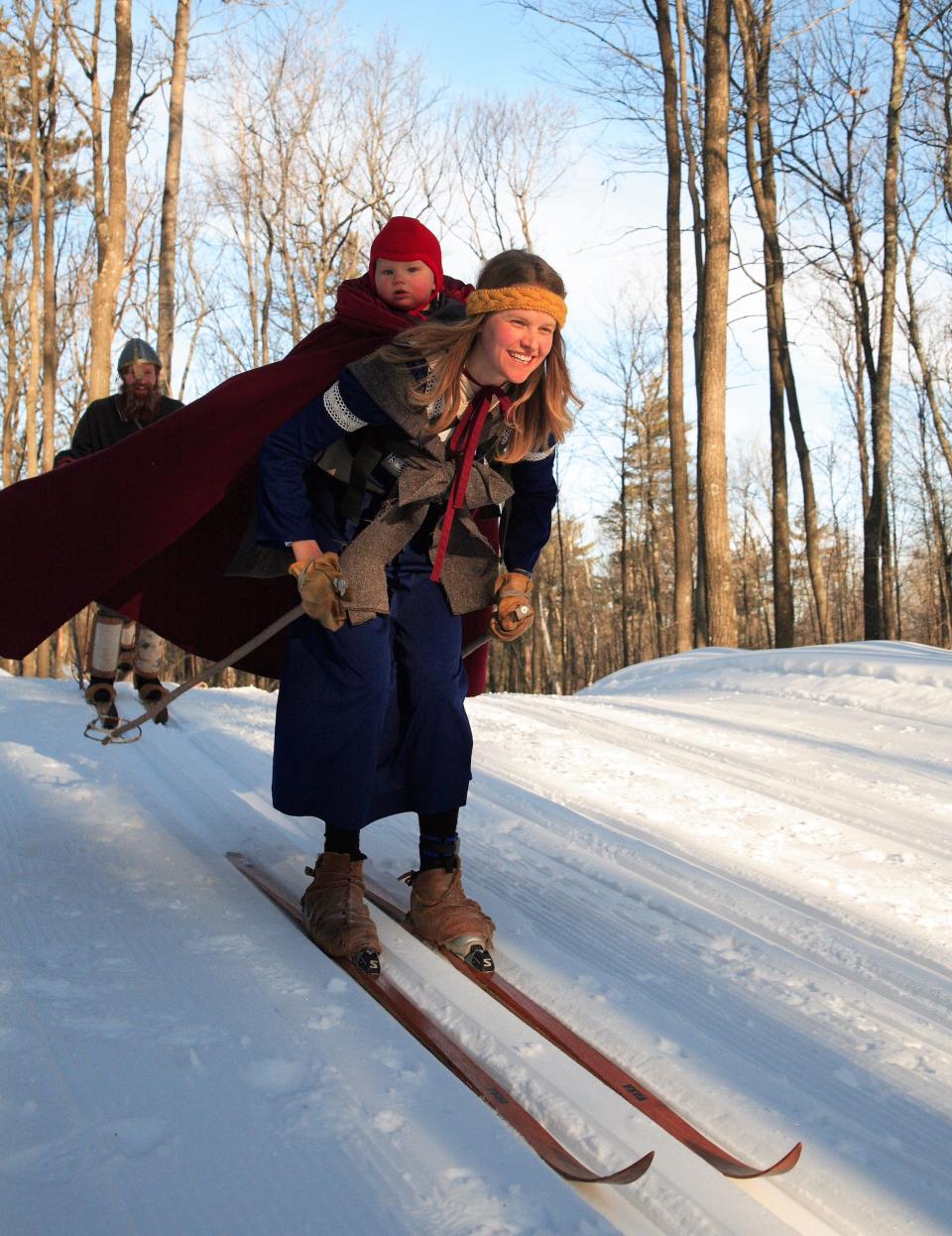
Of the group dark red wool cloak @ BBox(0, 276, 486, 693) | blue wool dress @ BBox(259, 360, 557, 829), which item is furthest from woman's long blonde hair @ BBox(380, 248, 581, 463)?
dark red wool cloak @ BBox(0, 276, 486, 693)

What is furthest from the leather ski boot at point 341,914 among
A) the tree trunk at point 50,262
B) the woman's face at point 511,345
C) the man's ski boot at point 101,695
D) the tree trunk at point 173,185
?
the tree trunk at point 50,262

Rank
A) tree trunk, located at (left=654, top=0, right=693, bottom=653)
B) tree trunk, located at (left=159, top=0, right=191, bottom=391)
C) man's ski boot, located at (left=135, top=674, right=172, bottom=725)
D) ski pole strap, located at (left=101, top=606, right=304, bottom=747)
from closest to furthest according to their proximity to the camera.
Result: ski pole strap, located at (left=101, top=606, right=304, bottom=747) < man's ski boot, located at (left=135, top=674, right=172, bottom=725) < tree trunk, located at (left=159, top=0, right=191, bottom=391) < tree trunk, located at (left=654, top=0, right=693, bottom=653)

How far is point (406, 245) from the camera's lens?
2.93 metres

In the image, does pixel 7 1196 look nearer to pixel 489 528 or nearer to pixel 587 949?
pixel 587 949

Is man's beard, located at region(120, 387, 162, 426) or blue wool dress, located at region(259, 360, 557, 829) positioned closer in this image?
blue wool dress, located at region(259, 360, 557, 829)

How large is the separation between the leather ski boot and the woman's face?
1360 millimetres

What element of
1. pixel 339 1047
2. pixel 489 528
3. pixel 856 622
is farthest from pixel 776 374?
pixel 856 622

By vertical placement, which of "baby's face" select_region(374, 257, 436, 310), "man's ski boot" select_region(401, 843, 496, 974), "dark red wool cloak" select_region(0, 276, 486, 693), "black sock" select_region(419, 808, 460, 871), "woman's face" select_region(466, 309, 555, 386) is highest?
"baby's face" select_region(374, 257, 436, 310)

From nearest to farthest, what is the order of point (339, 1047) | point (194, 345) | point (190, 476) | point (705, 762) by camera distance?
1. point (339, 1047)
2. point (190, 476)
3. point (705, 762)
4. point (194, 345)

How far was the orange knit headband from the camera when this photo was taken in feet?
8.30

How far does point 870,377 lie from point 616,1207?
19.6 metres

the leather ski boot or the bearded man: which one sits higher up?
the bearded man

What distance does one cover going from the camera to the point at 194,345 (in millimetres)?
26688

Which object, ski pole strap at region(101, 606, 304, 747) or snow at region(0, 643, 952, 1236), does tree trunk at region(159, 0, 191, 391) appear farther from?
ski pole strap at region(101, 606, 304, 747)
